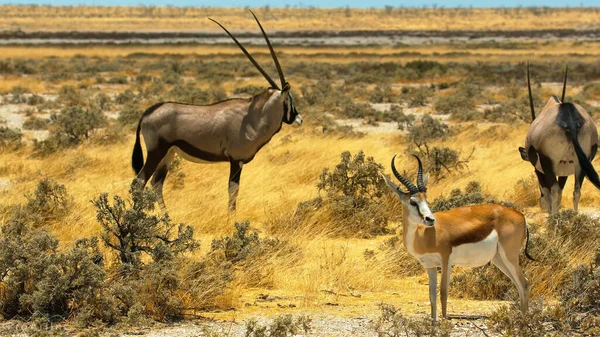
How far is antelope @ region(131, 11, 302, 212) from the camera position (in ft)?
36.2

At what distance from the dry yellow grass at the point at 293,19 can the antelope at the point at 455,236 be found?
364 ft

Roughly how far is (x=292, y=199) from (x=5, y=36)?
8436 cm

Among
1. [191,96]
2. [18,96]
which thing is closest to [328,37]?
[18,96]

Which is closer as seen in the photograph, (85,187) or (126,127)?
(85,187)

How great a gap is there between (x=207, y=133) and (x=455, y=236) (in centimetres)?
508

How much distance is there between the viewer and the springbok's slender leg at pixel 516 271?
6711 mm

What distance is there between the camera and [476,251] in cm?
657

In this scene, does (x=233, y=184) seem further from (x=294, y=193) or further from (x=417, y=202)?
(x=417, y=202)

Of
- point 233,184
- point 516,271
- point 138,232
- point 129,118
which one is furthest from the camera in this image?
point 129,118

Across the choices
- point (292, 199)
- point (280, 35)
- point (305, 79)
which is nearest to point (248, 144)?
point (292, 199)

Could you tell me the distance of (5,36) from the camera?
90.5m

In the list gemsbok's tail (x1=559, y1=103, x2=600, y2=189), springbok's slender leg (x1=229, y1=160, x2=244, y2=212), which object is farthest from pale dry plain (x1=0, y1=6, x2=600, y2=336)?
gemsbok's tail (x1=559, y1=103, x2=600, y2=189)

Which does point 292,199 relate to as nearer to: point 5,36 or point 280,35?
point 5,36

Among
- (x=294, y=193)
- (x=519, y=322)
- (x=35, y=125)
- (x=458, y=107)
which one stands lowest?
(x=35, y=125)
